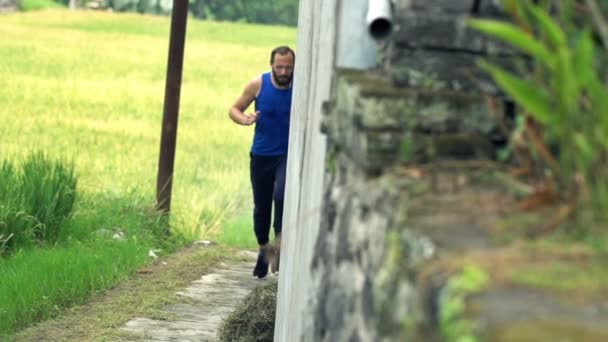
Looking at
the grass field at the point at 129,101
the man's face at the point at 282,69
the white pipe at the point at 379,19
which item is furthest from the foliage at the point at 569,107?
the grass field at the point at 129,101

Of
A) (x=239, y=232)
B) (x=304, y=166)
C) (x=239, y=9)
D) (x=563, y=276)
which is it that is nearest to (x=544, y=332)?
(x=563, y=276)

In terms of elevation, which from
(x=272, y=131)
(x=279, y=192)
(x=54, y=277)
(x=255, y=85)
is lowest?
(x=54, y=277)

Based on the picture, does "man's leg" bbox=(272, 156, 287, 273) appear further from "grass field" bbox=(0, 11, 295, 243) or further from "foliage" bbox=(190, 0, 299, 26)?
"foliage" bbox=(190, 0, 299, 26)

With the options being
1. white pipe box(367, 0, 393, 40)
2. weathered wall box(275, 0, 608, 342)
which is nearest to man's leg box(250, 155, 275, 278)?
weathered wall box(275, 0, 608, 342)

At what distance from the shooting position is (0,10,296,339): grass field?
32.3 ft

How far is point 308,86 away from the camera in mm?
6195

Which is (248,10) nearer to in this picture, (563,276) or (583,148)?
(583,148)

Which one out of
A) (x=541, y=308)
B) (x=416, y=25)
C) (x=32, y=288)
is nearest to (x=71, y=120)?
(x=32, y=288)

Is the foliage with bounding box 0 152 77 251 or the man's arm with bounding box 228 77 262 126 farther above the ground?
the man's arm with bounding box 228 77 262 126

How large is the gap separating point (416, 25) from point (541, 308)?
1.53m

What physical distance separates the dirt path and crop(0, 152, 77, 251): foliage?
2.86 ft

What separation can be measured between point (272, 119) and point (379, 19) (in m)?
5.55

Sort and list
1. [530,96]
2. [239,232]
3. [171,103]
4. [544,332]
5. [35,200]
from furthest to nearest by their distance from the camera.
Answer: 1. [239,232]
2. [171,103]
3. [35,200]
4. [530,96]
5. [544,332]

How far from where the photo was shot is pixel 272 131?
32.0 ft
